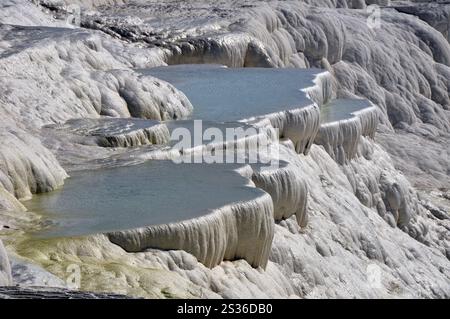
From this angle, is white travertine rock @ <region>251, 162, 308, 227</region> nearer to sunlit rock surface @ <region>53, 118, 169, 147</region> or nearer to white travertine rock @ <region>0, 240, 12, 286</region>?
sunlit rock surface @ <region>53, 118, 169, 147</region>

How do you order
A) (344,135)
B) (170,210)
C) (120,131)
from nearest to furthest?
(170,210) → (120,131) → (344,135)

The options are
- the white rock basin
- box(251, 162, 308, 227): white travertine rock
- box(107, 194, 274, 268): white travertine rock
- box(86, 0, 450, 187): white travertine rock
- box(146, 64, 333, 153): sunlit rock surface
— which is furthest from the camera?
box(86, 0, 450, 187): white travertine rock

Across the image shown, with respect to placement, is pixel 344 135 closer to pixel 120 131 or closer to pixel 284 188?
pixel 284 188

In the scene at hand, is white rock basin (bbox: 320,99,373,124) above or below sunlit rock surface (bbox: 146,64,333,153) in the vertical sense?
below

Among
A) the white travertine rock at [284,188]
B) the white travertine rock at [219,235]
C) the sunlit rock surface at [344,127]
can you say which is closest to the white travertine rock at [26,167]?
the white travertine rock at [219,235]

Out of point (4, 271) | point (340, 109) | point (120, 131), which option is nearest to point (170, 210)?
point (120, 131)

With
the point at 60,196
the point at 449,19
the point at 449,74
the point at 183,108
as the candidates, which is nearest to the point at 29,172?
the point at 60,196

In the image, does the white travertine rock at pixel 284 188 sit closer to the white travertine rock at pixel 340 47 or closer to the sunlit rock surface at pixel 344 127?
the sunlit rock surface at pixel 344 127

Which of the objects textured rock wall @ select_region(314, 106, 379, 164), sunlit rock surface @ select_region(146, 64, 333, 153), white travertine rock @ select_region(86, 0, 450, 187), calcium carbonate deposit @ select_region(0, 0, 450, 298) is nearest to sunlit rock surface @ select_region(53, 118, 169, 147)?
calcium carbonate deposit @ select_region(0, 0, 450, 298)
